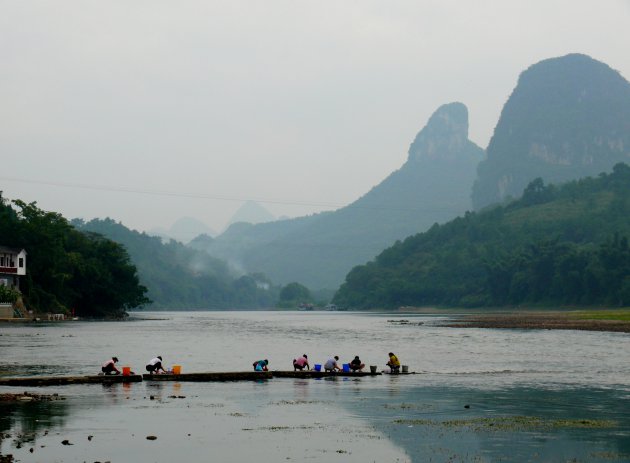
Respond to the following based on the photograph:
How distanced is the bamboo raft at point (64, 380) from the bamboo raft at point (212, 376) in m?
1.24

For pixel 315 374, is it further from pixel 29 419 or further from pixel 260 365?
pixel 29 419

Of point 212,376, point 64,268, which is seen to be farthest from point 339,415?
point 64,268

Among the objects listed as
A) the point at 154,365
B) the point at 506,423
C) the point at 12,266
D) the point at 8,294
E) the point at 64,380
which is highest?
the point at 12,266

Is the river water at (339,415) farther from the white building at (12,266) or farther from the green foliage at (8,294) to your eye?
the white building at (12,266)

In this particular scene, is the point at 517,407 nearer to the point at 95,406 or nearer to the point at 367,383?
the point at 367,383

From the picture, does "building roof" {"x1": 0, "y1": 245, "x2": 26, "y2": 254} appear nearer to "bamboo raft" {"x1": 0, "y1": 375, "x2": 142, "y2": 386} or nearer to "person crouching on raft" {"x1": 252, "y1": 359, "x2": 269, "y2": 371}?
"person crouching on raft" {"x1": 252, "y1": 359, "x2": 269, "y2": 371}

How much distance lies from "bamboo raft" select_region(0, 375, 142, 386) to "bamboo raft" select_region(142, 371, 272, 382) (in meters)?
1.24

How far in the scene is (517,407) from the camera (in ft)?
142

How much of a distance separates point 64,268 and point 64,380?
126432mm

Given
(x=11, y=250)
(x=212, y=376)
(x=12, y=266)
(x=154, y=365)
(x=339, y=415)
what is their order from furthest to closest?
(x=12, y=266)
(x=11, y=250)
(x=154, y=365)
(x=212, y=376)
(x=339, y=415)

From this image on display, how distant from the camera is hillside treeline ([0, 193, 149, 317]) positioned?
6511 inches

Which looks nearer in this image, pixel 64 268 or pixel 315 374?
pixel 315 374

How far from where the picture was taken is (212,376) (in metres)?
55.6

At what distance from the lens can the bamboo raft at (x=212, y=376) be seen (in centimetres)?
5444
